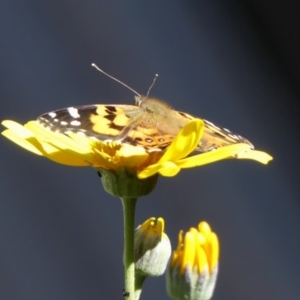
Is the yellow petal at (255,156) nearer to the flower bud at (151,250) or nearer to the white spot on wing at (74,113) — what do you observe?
the flower bud at (151,250)

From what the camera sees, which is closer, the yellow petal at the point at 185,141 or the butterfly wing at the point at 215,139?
the yellow petal at the point at 185,141

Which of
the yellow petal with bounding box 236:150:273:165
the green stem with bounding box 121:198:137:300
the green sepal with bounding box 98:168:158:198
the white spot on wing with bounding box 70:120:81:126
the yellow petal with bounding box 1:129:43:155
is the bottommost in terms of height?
the green stem with bounding box 121:198:137:300

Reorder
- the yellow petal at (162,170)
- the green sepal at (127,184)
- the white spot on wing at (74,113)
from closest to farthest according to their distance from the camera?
the yellow petal at (162,170), the green sepal at (127,184), the white spot on wing at (74,113)

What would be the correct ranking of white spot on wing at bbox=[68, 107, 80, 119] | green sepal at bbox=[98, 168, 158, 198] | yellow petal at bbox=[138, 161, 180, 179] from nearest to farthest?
1. yellow petal at bbox=[138, 161, 180, 179]
2. green sepal at bbox=[98, 168, 158, 198]
3. white spot on wing at bbox=[68, 107, 80, 119]

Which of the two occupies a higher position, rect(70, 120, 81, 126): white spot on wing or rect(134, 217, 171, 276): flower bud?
rect(70, 120, 81, 126): white spot on wing

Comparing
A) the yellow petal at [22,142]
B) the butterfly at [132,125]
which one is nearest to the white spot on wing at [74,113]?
the butterfly at [132,125]

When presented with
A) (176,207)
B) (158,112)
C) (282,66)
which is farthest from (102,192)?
(158,112)

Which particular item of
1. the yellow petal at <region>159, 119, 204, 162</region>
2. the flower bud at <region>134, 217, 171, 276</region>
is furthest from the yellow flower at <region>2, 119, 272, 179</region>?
the flower bud at <region>134, 217, 171, 276</region>

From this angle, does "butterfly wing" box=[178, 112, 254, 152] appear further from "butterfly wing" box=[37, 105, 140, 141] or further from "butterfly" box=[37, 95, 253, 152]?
"butterfly wing" box=[37, 105, 140, 141]
